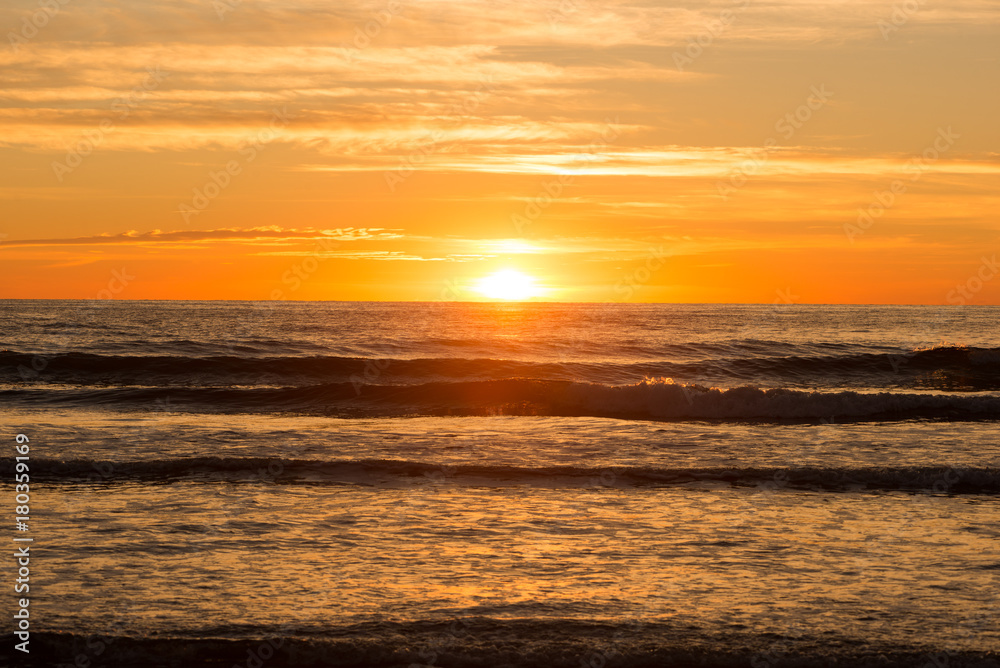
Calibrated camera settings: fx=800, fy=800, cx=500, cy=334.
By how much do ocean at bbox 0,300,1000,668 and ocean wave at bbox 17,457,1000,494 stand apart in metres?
0.08

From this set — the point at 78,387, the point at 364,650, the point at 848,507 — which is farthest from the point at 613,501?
the point at 78,387

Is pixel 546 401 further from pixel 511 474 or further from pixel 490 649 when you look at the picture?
pixel 490 649

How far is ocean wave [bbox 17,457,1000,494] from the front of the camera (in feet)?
44.0

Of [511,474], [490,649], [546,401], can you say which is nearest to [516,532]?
[490,649]

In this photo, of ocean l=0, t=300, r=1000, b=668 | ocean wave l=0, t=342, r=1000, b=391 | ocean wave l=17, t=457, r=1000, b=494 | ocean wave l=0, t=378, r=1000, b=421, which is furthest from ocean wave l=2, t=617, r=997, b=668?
ocean wave l=0, t=342, r=1000, b=391

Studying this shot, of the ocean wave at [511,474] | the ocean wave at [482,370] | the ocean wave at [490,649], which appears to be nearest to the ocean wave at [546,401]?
the ocean wave at [482,370]

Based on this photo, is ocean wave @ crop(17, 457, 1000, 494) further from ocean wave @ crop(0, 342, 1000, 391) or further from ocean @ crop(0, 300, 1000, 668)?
ocean wave @ crop(0, 342, 1000, 391)

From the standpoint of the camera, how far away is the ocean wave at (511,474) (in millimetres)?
A: 13406

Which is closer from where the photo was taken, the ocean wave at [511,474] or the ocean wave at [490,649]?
the ocean wave at [490,649]

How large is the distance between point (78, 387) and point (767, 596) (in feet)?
94.1

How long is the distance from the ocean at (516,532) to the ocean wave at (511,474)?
3.1 inches

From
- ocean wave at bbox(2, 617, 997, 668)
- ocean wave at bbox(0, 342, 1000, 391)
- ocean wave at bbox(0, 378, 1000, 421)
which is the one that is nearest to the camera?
ocean wave at bbox(2, 617, 997, 668)

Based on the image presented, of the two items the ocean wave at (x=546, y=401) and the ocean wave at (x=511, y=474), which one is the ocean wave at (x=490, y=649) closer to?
the ocean wave at (x=511, y=474)

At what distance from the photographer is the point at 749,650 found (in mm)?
6750
